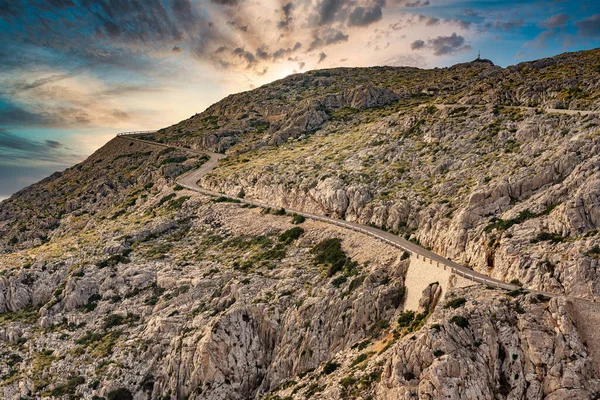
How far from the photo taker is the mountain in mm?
39188

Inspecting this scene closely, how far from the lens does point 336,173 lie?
85938 mm

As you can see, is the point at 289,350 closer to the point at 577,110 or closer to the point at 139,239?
the point at 139,239

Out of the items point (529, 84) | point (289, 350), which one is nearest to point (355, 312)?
point (289, 350)

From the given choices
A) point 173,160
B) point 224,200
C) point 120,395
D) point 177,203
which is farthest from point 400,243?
point 173,160

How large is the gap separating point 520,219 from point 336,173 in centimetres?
3817

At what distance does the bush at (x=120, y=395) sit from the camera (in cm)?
5531

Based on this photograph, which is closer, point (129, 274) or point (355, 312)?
point (355, 312)

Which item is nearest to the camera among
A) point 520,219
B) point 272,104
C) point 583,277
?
point 583,277

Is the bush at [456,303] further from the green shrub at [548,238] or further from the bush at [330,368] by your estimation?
the bush at [330,368]

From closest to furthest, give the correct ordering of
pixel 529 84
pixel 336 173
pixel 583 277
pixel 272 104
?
pixel 583 277 → pixel 336 173 → pixel 529 84 → pixel 272 104

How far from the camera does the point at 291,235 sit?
2864 inches

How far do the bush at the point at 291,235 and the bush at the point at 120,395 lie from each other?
1072 inches

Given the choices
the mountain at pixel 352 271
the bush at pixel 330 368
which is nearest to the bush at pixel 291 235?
the mountain at pixel 352 271

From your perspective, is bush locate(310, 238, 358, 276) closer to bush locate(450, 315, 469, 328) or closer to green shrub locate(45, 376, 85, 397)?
bush locate(450, 315, 469, 328)
